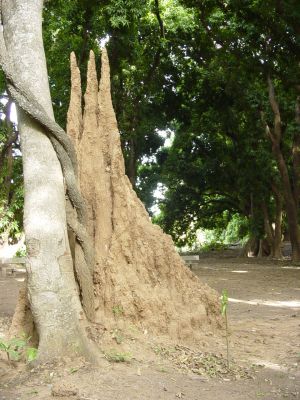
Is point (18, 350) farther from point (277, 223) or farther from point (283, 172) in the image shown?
point (277, 223)

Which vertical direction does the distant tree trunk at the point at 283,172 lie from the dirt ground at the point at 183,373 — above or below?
above

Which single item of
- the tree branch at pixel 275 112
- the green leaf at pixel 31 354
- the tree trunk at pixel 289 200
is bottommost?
the green leaf at pixel 31 354

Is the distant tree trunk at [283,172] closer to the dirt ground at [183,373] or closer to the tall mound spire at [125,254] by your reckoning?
the dirt ground at [183,373]

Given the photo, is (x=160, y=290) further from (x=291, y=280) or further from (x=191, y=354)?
(x=291, y=280)

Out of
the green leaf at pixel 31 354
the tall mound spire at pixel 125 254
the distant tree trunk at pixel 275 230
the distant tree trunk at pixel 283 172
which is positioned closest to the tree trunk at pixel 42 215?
the green leaf at pixel 31 354

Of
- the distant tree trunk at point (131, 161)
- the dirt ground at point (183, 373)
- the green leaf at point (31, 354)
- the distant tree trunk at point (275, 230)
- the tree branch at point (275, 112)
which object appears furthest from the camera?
the distant tree trunk at point (275, 230)

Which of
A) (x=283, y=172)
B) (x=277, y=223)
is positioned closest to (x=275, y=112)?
(x=283, y=172)

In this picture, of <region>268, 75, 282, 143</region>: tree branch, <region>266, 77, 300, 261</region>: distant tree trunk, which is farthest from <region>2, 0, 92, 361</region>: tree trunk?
<region>266, 77, 300, 261</region>: distant tree trunk

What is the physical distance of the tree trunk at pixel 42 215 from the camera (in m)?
4.43

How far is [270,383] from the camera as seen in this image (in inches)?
178

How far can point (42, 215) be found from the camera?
15.2ft

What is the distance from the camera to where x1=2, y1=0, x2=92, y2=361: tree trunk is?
4434 mm

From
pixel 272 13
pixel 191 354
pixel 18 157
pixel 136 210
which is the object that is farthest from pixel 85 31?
pixel 191 354

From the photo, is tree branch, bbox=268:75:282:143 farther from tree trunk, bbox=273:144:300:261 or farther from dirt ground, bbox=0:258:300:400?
dirt ground, bbox=0:258:300:400
